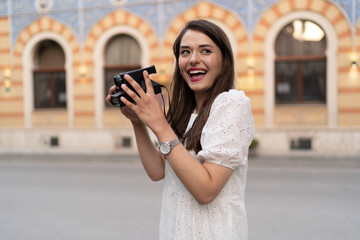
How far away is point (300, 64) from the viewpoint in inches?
507

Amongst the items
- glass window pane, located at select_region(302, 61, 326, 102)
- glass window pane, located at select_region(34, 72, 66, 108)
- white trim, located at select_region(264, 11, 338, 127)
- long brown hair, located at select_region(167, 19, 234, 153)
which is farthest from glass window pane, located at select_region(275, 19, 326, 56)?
long brown hair, located at select_region(167, 19, 234, 153)

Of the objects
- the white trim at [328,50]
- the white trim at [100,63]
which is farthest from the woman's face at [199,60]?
the white trim at [100,63]

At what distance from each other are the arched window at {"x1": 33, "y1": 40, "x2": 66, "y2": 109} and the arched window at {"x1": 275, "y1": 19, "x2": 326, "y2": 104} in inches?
352

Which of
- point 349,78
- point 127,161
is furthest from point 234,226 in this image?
point 349,78

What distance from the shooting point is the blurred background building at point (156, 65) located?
12.2 meters

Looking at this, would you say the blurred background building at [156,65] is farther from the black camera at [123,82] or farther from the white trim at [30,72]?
the black camera at [123,82]

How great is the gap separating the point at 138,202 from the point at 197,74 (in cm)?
536

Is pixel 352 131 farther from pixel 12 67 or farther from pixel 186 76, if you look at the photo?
pixel 12 67

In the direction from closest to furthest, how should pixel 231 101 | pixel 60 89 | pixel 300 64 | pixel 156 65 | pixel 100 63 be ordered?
pixel 231 101 < pixel 300 64 < pixel 156 65 < pixel 100 63 < pixel 60 89

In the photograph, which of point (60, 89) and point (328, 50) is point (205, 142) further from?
point (60, 89)

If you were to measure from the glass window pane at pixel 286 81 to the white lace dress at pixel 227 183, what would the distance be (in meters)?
12.0

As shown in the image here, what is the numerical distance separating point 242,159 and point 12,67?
1601 cm

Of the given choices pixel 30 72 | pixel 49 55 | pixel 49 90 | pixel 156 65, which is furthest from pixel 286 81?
pixel 30 72

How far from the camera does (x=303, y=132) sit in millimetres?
12375
